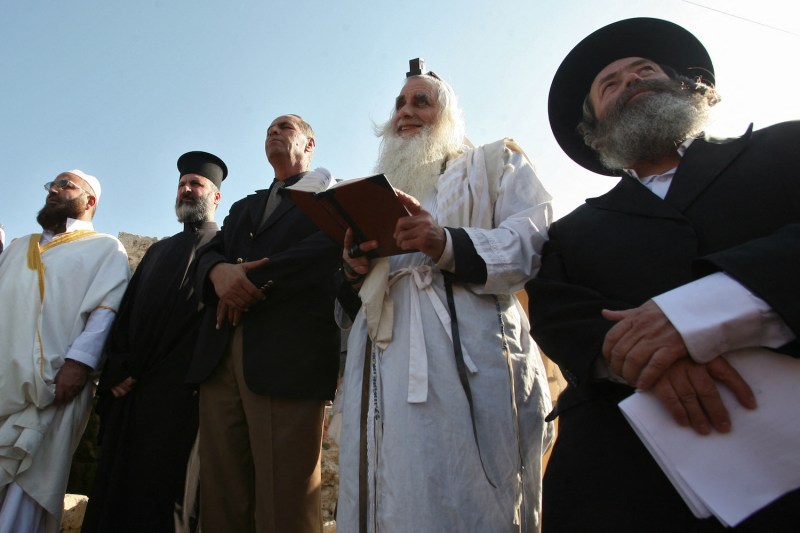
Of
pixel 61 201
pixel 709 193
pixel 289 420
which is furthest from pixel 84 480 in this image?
pixel 709 193

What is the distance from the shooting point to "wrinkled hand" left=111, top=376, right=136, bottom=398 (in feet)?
10.9

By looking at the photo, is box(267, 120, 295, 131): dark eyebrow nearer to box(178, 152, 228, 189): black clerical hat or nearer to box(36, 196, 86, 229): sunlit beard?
box(178, 152, 228, 189): black clerical hat

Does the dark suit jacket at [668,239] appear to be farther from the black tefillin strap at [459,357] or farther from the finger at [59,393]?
the finger at [59,393]

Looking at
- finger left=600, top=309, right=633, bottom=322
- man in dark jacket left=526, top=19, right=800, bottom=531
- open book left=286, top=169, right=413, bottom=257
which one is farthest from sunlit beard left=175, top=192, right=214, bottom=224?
finger left=600, top=309, right=633, bottom=322

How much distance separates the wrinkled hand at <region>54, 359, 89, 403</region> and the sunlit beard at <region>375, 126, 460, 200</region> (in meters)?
2.29

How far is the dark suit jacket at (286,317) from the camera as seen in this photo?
2.68 m

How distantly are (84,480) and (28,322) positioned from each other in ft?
6.12

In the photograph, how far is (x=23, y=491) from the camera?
127 inches

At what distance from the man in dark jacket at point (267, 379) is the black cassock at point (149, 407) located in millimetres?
468

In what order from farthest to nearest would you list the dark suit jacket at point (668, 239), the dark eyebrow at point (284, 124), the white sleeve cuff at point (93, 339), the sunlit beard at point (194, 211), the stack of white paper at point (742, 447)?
the sunlit beard at point (194, 211) < the dark eyebrow at point (284, 124) < the white sleeve cuff at point (93, 339) < the dark suit jacket at point (668, 239) < the stack of white paper at point (742, 447)

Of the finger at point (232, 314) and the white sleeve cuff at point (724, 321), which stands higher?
the finger at point (232, 314)

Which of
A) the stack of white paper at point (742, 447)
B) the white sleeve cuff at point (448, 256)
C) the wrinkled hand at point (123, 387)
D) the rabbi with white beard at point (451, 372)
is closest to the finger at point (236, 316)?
the rabbi with white beard at point (451, 372)

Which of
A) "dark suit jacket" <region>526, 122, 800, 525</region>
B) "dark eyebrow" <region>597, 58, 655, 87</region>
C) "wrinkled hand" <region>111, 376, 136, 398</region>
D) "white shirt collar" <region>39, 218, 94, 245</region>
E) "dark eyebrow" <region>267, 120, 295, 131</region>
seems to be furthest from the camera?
"white shirt collar" <region>39, 218, 94, 245</region>

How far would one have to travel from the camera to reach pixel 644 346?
1.34 metres
